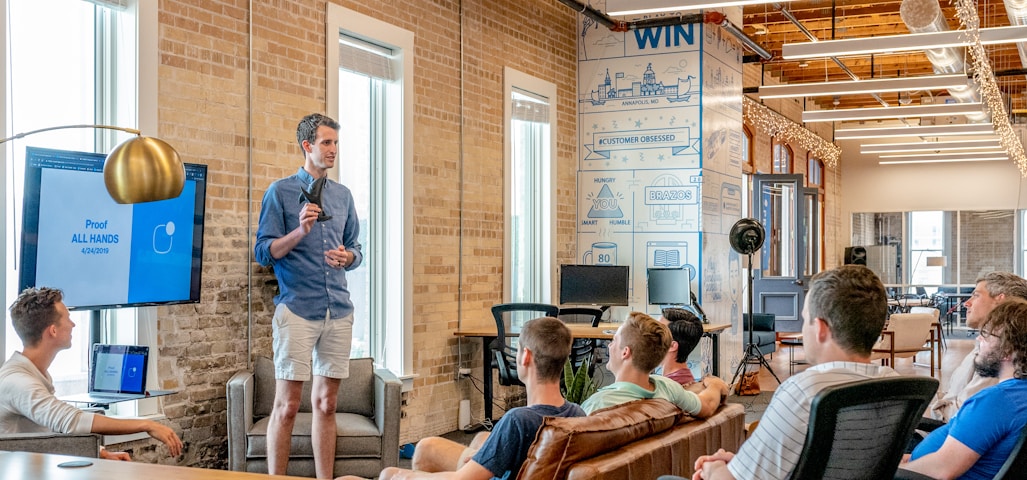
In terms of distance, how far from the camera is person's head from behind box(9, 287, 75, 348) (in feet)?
12.8

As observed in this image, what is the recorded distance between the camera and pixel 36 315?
3.92 metres

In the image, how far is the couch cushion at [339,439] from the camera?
5.43 metres

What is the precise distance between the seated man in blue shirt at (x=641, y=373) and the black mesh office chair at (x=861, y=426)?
126 centimetres

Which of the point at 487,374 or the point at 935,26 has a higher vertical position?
the point at 935,26

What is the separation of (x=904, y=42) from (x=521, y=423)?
7.57 metres

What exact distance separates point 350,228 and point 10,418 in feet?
7.35

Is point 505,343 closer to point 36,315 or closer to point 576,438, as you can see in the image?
point 36,315

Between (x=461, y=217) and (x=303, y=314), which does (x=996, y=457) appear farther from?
(x=461, y=217)

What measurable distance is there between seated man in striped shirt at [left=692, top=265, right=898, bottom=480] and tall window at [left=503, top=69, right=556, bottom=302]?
20.5 ft

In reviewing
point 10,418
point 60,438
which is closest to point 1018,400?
point 60,438

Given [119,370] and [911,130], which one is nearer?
[119,370]

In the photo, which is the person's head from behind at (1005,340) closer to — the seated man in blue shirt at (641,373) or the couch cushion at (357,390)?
the seated man in blue shirt at (641,373)

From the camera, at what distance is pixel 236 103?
5930 millimetres

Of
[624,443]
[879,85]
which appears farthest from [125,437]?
[879,85]
